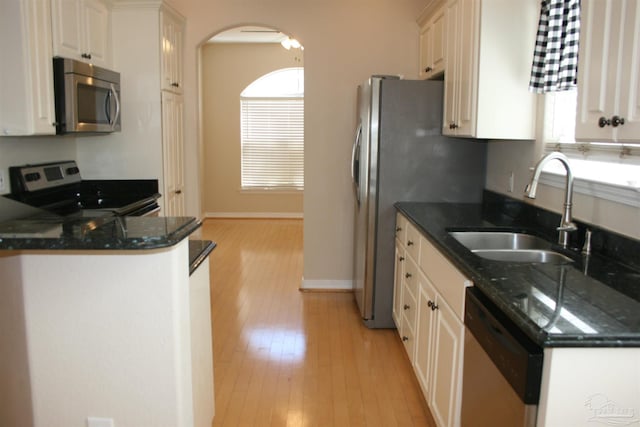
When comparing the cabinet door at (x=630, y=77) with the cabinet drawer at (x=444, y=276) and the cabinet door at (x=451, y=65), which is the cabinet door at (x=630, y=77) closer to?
the cabinet drawer at (x=444, y=276)

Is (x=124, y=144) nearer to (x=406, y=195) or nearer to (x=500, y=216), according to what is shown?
(x=406, y=195)

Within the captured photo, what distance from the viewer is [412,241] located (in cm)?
305

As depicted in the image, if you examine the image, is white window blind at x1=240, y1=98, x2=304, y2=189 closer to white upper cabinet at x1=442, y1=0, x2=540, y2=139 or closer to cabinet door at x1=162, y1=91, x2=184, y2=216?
cabinet door at x1=162, y1=91, x2=184, y2=216

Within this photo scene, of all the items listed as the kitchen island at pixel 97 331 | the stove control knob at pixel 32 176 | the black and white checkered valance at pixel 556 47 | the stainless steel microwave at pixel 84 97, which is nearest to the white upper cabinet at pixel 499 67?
the black and white checkered valance at pixel 556 47

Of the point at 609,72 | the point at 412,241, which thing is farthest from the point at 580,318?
the point at 412,241

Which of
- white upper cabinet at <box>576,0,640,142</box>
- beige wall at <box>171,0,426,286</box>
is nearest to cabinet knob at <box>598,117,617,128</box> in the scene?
white upper cabinet at <box>576,0,640,142</box>

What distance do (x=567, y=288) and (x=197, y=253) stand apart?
53.2 inches

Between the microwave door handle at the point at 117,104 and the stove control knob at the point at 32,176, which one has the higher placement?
the microwave door handle at the point at 117,104

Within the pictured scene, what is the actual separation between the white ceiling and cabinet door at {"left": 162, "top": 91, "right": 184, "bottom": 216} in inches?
110

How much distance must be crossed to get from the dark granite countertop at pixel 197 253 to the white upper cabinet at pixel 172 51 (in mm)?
2147

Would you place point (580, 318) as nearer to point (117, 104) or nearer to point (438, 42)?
point (438, 42)

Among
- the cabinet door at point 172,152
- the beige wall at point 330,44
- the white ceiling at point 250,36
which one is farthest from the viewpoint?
the white ceiling at point 250,36

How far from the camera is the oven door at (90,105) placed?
3225 mm

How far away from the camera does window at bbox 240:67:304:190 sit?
8.17 meters
